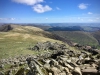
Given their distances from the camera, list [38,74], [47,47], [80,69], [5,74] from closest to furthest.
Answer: [38,74] → [80,69] → [5,74] → [47,47]

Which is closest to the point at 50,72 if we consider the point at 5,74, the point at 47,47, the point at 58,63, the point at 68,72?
the point at 68,72

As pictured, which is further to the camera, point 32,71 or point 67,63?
point 67,63

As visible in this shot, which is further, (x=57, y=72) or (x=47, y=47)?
(x=47, y=47)

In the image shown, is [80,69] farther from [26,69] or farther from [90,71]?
[26,69]

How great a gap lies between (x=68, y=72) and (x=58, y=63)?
4359mm

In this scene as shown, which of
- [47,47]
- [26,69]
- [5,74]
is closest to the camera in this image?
[26,69]

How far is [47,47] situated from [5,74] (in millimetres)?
57578

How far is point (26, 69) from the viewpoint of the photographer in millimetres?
23766

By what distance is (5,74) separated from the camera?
2839 centimetres

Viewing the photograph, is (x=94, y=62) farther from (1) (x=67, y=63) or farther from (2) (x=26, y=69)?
(2) (x=26, y=69)

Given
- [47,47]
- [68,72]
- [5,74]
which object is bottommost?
[47,47]

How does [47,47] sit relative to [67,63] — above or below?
below

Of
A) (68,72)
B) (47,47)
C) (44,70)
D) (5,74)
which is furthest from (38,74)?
(47,47)

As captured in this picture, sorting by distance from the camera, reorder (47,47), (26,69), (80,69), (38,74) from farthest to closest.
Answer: (47,47) < (80,69) < (26,69) < (38,74)
